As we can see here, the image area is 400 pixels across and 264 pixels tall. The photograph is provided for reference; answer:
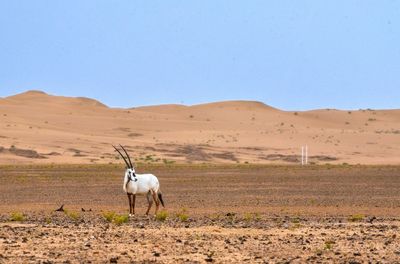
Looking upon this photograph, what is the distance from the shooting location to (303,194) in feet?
119

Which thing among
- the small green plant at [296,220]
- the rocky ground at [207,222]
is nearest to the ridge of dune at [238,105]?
the rocky ground at [207,222]

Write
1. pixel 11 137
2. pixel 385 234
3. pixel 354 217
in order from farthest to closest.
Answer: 1. pixel 11 137
2. pixel 354 217
3. pixel 385 234

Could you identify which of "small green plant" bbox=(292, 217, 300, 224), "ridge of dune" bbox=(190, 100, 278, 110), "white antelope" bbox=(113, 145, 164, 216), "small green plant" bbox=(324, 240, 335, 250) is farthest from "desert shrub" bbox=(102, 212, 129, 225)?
"ridge of dune" bbox=(190, 100, 278, 110)

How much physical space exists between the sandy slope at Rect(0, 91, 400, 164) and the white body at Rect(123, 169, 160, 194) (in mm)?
42774

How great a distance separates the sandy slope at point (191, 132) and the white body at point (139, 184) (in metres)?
42.8

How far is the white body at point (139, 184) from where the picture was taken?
2481 centimetres

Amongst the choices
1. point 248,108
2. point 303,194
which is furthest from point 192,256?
point 248,108

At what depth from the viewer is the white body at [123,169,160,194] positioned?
81.4ft

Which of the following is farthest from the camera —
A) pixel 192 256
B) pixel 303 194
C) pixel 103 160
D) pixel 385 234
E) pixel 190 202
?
pixel 103 160

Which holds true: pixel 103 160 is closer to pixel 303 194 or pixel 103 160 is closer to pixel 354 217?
pixel 303 194

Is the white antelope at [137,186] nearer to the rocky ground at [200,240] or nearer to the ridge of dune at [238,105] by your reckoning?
the rocky ground at [200,240]

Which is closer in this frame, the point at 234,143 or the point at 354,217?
the point at 354,217

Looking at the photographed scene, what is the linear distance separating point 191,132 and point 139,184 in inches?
3096

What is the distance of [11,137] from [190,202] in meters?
54.5
